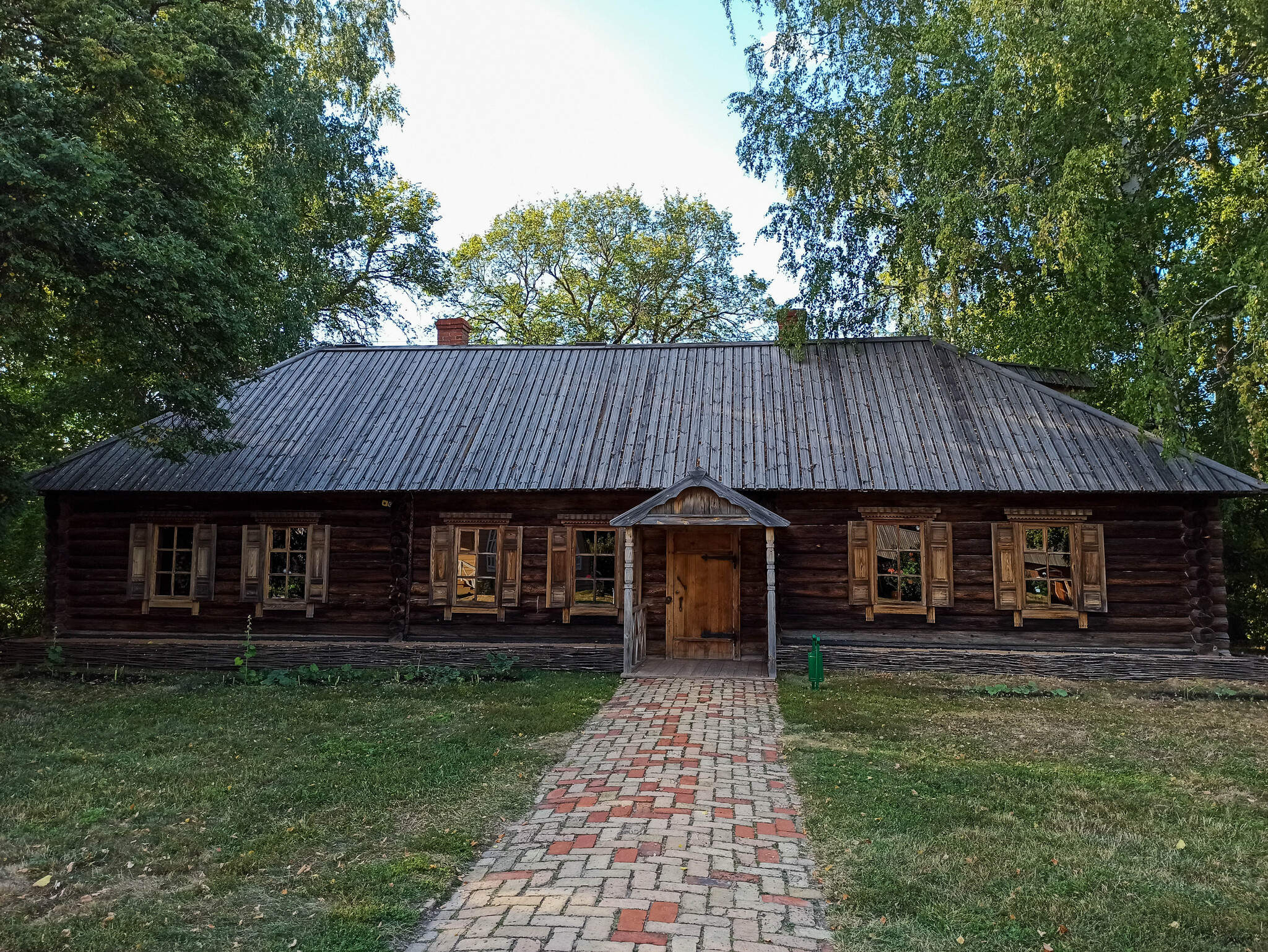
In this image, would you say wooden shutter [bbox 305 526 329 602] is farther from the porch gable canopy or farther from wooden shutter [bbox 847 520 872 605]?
wooden shutter [bbox 847 520 872 605]

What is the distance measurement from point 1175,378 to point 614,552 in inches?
397

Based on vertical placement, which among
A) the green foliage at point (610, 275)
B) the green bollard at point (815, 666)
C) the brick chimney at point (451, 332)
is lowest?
the green bollard at point (815, 666)

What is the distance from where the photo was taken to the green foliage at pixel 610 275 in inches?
1272

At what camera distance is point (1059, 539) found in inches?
537

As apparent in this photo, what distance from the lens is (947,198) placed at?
47.9 ft

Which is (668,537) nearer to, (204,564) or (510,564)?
(510,564)

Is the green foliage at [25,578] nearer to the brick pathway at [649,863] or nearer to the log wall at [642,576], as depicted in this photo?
the log wall at [642,576]

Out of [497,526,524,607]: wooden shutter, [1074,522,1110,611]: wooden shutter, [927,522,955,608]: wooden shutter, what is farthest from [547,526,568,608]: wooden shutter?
[1074,522,1110,611]: wooden shutter

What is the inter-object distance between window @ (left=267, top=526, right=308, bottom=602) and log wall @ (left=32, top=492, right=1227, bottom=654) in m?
0.41

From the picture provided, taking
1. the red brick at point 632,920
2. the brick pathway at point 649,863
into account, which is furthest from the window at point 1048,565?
the red brick at point 632,920

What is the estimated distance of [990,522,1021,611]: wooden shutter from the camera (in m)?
13.4

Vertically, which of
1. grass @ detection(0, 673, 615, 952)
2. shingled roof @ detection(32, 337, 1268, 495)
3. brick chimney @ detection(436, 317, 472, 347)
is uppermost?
brick chimney @ detection(436, 317, 472, 347)

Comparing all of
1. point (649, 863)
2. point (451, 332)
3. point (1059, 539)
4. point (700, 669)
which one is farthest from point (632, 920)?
point (451, 332)

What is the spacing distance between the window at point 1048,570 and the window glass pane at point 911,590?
1.74 metres
